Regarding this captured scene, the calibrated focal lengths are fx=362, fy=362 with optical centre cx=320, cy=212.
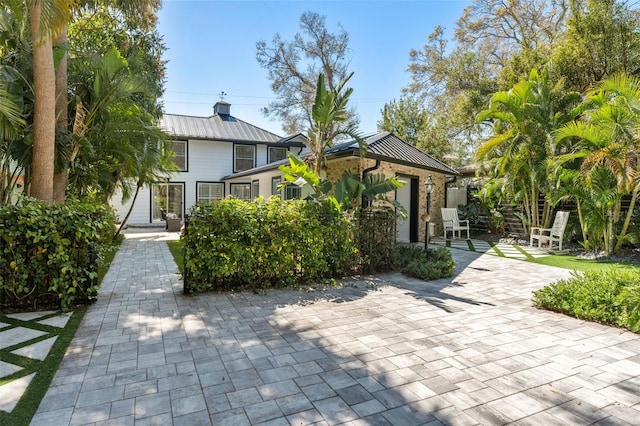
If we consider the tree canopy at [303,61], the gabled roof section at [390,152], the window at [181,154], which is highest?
the tree canopy at [303,61]

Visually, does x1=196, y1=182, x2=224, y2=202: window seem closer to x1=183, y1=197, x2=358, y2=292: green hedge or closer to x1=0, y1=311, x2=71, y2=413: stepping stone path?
x1=183, y1=197, x2=358, y2=292: green hedge

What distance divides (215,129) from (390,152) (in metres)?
13.5

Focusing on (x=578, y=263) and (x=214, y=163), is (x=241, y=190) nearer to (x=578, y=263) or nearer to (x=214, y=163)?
(x=214, y=163)

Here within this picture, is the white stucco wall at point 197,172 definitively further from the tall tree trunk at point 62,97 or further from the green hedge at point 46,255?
the green hedge at point 46,255

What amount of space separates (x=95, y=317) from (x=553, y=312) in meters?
5.96

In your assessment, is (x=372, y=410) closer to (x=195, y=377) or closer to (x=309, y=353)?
(x=309, y=353)

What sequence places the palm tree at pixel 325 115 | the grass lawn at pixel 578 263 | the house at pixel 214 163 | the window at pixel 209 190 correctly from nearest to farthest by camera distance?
the palm tree at pixel 325 115 < the grass lawn at pixel 578 263 < the house at pixel 214 163 < the window at pixel 209 190

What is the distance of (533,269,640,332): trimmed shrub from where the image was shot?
14.2ft

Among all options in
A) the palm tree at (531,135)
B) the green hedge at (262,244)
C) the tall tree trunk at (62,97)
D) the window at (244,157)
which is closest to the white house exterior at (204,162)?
the window at (244,157)

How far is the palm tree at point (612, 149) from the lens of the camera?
26.0 ft

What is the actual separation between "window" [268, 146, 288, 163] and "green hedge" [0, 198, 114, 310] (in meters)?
16.6

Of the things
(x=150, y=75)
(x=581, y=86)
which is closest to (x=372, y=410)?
(x=150, y=75)

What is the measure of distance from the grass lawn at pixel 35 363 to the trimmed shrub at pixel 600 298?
5.59 meters

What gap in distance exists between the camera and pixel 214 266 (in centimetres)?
559
